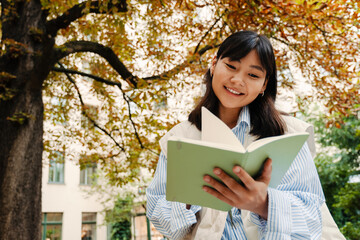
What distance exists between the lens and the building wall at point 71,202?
1777 centimetres

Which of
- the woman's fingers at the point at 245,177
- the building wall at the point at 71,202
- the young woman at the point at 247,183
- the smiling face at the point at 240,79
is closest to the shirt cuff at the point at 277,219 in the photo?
the young woman at the point at 247,183

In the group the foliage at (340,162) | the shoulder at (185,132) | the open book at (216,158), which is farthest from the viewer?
the foliage at (340,162)

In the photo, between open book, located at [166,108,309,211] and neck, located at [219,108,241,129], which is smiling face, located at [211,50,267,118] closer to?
neck, located at [219,108,241,129]

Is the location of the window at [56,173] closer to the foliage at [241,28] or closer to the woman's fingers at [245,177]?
the foliage at [241,28]

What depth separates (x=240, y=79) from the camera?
1661 millimetres

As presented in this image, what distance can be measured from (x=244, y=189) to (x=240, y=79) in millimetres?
651

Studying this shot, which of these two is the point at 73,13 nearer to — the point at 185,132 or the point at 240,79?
the point at 185,132

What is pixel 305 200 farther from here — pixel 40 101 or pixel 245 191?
pixel 40 101

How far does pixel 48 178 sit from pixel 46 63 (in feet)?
47.9

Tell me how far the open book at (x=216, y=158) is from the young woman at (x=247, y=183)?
3cm

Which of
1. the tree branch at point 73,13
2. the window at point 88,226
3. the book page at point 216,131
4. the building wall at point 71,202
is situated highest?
the tree branch at point 73,13

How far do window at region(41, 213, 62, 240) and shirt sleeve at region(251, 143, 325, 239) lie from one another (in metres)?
18.1

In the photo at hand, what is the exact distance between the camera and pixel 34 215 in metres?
4.57

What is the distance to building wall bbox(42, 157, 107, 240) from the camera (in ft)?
58.3
